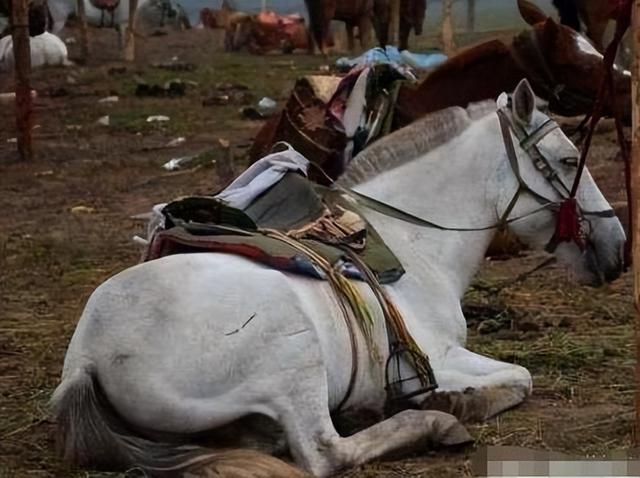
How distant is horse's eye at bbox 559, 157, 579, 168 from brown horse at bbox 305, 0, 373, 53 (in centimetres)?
1987

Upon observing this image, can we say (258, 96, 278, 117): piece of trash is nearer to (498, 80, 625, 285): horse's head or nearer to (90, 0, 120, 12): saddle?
(90, 0, 120, 12): saddle

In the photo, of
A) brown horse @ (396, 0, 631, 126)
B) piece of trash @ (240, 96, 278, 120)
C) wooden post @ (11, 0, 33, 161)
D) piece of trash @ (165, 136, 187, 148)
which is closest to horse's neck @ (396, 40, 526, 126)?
brown horse @ (396, 0, 631, 126)

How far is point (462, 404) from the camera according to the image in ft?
17.1

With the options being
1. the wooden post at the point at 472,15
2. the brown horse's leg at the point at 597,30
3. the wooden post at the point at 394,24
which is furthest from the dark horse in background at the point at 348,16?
A: the brown horse's leg at the point at 597,30

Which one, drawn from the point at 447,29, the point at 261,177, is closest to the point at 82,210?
the point at 261,177

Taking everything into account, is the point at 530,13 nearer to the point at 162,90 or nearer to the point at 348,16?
the point at 162,90

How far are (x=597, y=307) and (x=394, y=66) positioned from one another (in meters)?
1.66

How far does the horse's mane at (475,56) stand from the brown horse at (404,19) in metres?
14.8

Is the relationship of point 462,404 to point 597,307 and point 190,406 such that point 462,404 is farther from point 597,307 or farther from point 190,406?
point 597,307

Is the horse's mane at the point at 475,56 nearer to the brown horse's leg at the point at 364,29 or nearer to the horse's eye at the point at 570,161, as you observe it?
the horse's eye at the point at 570,161

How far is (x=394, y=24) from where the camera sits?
23547 mm

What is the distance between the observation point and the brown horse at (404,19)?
23250mm

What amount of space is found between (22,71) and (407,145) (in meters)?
8.84

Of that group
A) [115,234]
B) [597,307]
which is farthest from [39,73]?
[597,307]
